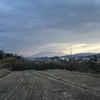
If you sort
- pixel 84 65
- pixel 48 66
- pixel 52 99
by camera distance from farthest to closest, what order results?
pixel 48 66
pixel 84 65
pixel 52 99

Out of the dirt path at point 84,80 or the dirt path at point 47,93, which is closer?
the dirt path at point 47,93

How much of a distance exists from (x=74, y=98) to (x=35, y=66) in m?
37.5

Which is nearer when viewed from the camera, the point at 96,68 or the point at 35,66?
the point at 96,68

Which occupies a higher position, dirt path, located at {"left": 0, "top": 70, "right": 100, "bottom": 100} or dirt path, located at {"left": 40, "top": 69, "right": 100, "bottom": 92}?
dirt path, located at {"left": 0, "top": 70, "right": 100, "bottom": 100}

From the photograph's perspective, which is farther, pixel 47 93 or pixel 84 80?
pixel 84 80

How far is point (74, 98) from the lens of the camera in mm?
8422

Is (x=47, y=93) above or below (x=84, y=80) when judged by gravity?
above

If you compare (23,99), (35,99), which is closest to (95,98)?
(35,99)

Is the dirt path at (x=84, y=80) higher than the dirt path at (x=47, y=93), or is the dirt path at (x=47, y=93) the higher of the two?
the dirt path at (x=47, y=93)

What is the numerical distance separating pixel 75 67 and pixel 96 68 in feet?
20.4

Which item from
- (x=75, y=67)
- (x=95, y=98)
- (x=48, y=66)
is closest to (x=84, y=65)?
(x=75, y=67)

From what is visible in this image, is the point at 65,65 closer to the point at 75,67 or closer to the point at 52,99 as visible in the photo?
the point at 75,67

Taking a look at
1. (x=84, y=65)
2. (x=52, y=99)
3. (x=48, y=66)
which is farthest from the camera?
(x=48, y=66)

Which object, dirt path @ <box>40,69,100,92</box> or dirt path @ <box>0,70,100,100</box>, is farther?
dirt path @ <box>40,69,100,92</box>
